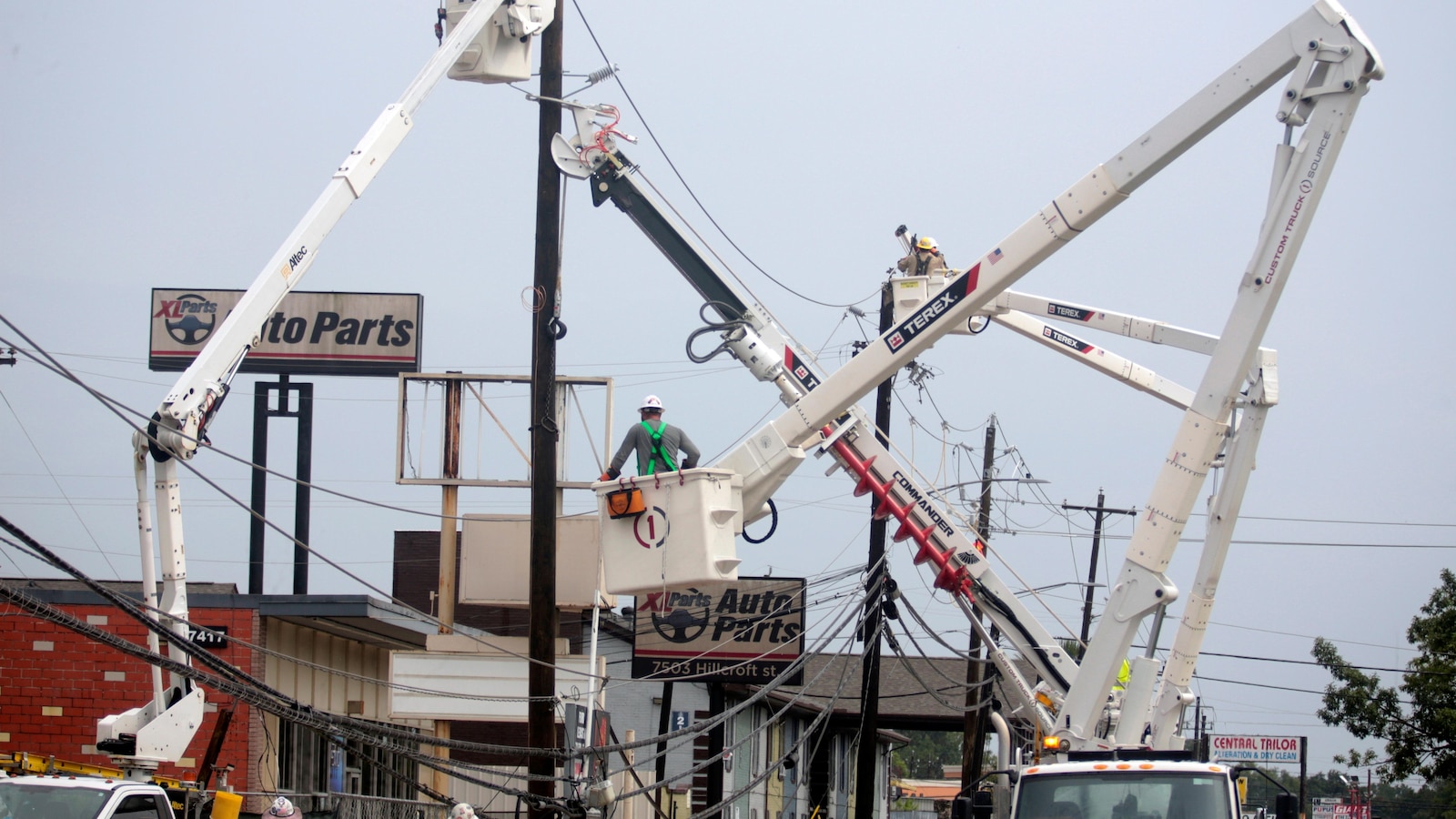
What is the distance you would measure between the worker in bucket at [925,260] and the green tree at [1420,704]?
71.7 feet

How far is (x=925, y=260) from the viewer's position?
2106 cm

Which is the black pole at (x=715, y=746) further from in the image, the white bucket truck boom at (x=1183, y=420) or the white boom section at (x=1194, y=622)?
the white boom section at (x=1194, y=622)

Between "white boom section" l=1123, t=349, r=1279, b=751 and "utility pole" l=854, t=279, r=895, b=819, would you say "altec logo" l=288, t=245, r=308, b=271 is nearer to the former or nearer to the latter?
"white boom section" l=1123, t=349, r=1279, b=751

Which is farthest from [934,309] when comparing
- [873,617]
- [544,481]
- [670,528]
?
[873,617]

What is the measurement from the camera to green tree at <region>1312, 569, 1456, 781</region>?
3606cm

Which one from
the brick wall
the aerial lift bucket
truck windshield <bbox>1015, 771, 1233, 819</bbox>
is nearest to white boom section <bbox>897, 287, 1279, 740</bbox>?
truck windshield <bbox>1015, 771, 1233, 819</bbox>

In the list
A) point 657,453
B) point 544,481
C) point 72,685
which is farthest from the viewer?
point 72,685

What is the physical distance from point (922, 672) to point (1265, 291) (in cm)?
4010

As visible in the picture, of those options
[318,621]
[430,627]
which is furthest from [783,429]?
[430,627]

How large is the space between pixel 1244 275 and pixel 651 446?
577cm

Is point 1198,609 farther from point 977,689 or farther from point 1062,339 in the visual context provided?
point 977,689

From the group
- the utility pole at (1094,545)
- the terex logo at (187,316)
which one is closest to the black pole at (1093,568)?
the utility pole at (1094,545)

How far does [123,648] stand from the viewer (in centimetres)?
1095

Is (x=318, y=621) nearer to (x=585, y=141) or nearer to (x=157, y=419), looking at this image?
(x=585, y=141)
